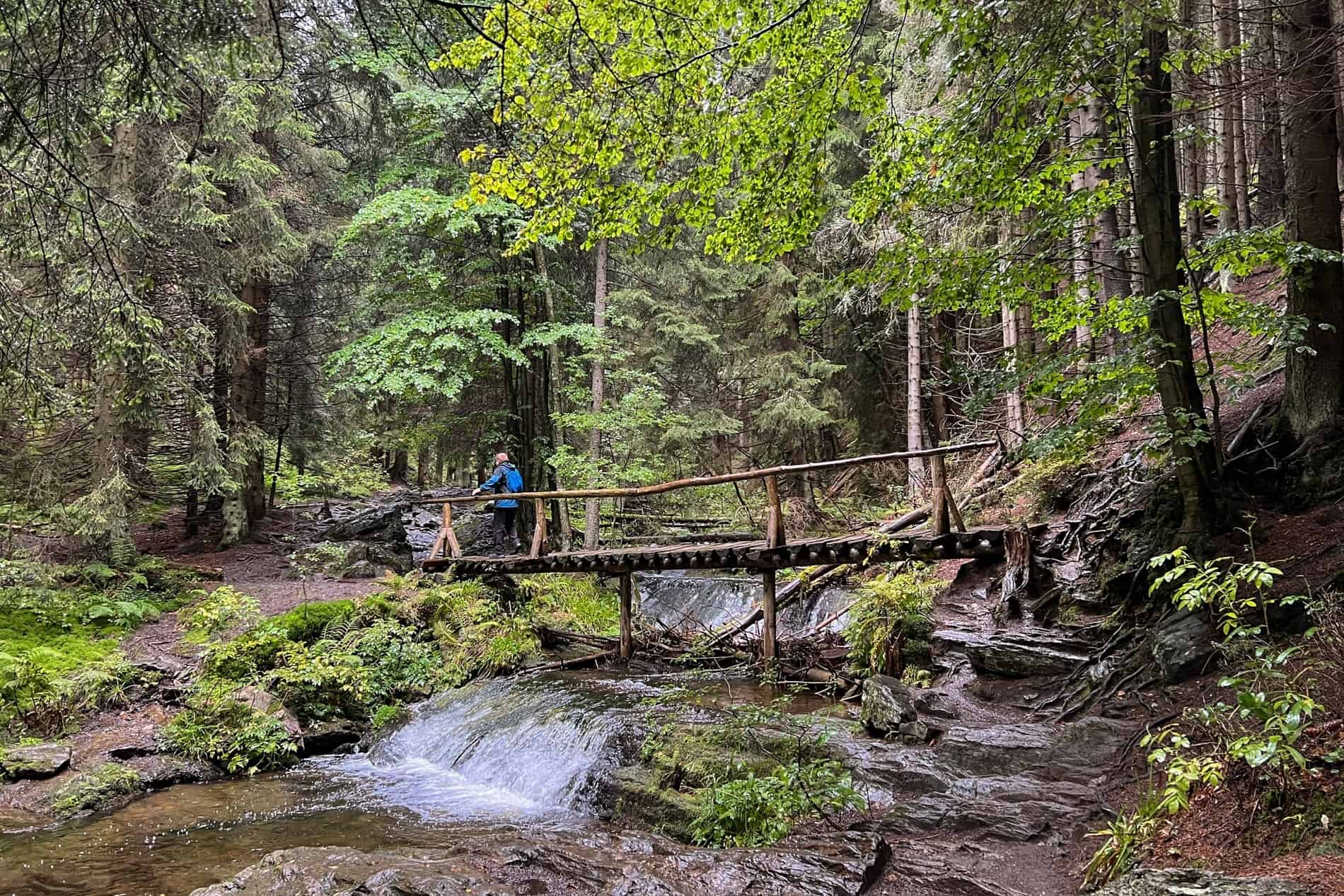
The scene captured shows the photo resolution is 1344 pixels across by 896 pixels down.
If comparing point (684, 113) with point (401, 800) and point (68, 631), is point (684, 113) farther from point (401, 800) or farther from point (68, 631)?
point (68, 631)

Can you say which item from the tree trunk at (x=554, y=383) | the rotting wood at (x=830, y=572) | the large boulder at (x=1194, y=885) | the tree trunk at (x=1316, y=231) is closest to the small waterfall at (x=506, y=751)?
the rotting wood at (x=830, y=572)

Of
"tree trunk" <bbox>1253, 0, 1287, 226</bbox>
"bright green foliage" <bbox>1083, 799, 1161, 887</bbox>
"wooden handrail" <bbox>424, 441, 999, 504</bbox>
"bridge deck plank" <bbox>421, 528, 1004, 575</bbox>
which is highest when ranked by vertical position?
"tree trunk" <bbox>1253, 0, 1287, 226</bbox>

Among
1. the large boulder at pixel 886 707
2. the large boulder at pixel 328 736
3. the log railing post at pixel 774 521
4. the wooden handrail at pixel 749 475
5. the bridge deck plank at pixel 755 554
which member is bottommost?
the large boulder at pixel 328 736

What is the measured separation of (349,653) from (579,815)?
5549 millimetres

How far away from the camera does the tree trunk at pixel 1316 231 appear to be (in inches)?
231

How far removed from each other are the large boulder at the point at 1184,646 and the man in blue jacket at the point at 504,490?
10.0 metres

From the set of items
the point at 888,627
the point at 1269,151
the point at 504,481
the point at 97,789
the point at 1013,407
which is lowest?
the point at 97,789

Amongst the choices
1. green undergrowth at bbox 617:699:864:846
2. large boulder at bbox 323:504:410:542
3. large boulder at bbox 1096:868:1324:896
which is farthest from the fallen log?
large boulder at bbox 1096:868:1324:896

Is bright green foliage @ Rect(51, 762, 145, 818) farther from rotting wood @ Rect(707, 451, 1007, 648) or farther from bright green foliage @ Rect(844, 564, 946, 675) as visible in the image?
bright green foliage @ Rect(844, 564, 946, 675)

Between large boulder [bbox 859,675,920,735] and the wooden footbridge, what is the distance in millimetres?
1549

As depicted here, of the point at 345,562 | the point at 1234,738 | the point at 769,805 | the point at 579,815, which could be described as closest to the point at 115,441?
the point at 345,562

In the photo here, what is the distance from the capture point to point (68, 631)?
989cm

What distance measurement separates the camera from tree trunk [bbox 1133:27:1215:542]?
19.5 feet

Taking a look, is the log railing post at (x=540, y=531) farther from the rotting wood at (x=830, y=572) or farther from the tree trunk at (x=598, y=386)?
the rotting wood at (x=830, y=572)
